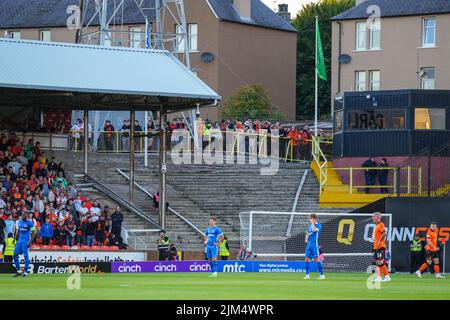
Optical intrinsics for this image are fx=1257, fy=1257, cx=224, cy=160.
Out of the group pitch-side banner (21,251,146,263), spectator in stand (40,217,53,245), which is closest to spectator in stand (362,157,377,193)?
pitch-side banner (21,251,146,263)

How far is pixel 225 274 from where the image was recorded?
39.3 meters

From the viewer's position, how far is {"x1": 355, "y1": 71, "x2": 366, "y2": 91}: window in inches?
3226

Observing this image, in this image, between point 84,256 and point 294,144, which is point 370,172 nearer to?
point 294,144

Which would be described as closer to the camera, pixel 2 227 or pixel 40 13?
pixel 2 227

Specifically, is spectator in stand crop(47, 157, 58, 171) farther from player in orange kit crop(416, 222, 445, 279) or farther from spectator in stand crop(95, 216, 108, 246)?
player in orange kit crop(416, 222, 445, 279)

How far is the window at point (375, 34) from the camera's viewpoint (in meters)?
81.1

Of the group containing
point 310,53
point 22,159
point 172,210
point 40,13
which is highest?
point 40,13

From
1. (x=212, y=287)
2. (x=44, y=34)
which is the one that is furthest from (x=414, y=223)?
(x=44, y=34)

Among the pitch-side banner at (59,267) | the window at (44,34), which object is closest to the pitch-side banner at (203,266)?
the pitch-side banner at (59,267)

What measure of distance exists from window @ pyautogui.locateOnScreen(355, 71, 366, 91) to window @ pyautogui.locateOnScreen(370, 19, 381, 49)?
194 cm

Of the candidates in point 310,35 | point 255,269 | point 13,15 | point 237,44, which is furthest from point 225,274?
point 310,35

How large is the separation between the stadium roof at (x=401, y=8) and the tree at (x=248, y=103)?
733 centimetres

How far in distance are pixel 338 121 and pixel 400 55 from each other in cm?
2495

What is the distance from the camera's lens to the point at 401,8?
8019cm
